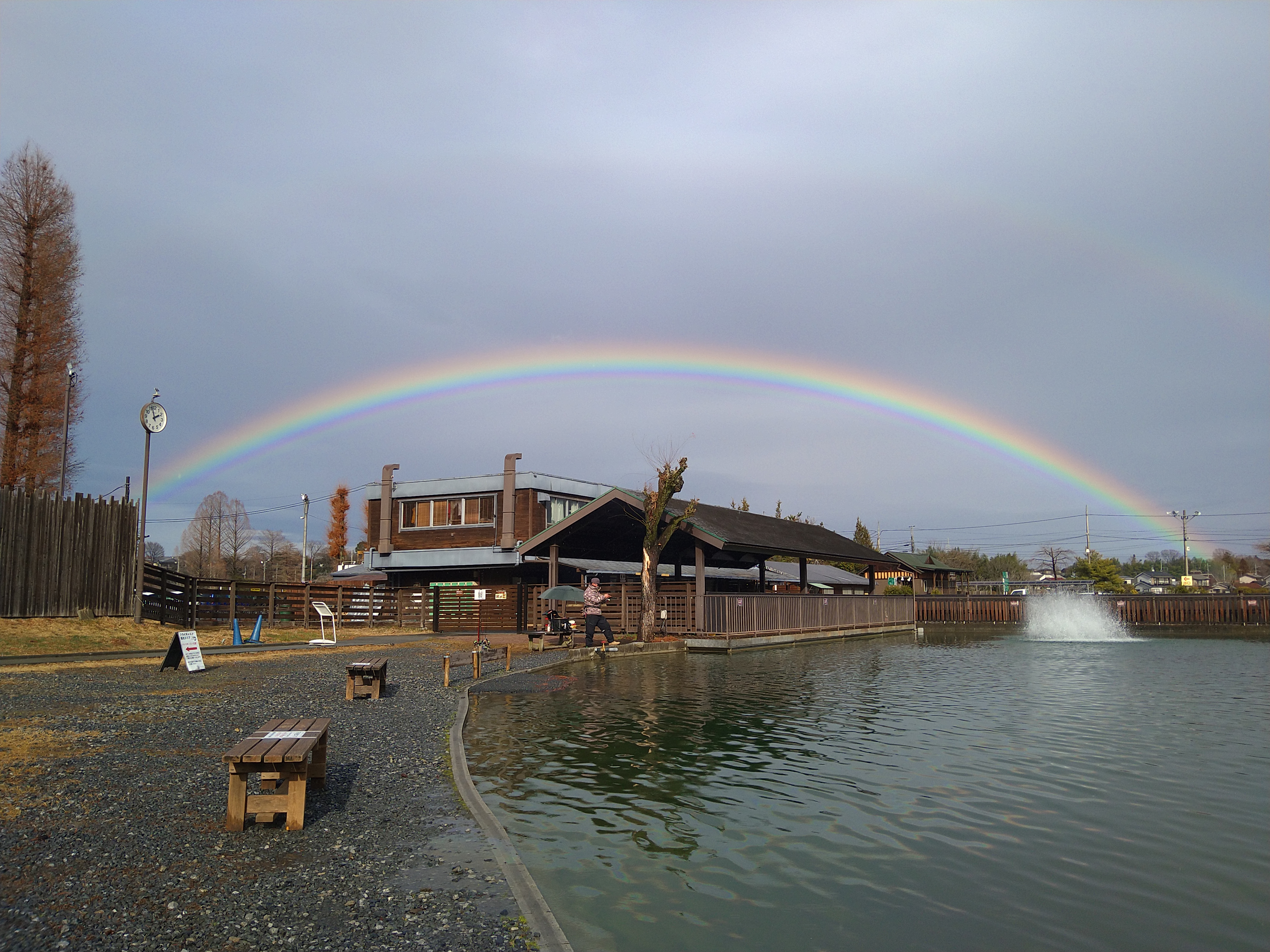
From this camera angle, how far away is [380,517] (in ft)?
165

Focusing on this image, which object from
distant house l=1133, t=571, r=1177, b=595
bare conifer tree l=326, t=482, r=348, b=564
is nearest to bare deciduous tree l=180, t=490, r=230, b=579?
bare conifer tree l=326, t=482, r=348, b=564

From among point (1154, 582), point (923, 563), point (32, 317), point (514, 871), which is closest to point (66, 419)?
point (32, 317)

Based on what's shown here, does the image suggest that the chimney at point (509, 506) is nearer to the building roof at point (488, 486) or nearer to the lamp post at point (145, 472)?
the building roof at point (488, 486)

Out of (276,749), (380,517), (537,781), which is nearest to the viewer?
(276,749)

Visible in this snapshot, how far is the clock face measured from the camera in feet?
81.1

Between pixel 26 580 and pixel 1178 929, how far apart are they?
84.0 ft

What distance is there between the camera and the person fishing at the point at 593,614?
24859 mm

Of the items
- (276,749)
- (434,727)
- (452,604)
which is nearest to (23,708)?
(434,727)

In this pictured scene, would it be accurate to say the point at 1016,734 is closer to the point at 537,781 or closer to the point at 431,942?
the point at 537,781

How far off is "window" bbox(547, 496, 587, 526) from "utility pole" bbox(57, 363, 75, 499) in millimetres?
21787

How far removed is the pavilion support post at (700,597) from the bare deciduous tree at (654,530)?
50.4 inches

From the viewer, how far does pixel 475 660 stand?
18.1 metres

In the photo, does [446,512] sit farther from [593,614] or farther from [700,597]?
[593,614]

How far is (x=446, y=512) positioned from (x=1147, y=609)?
3771cm
